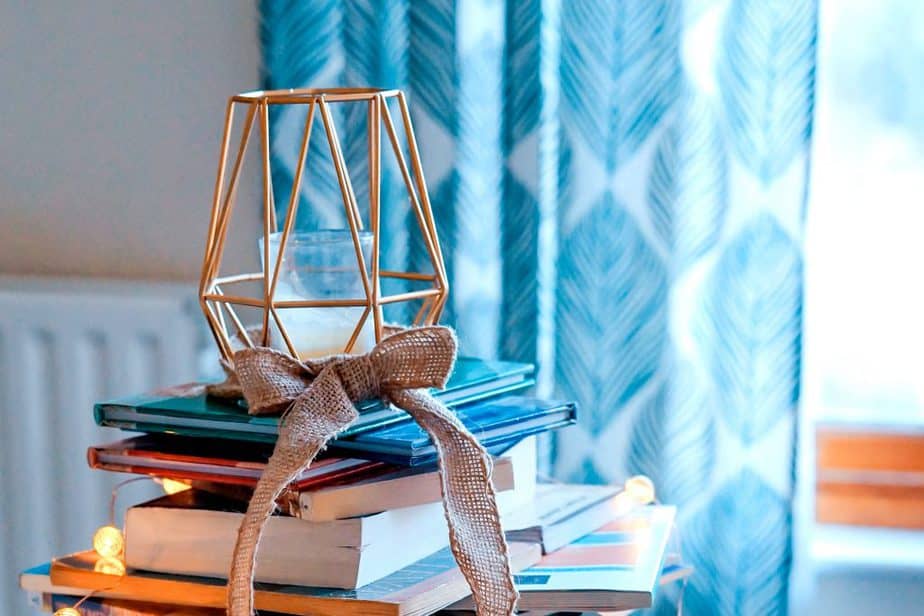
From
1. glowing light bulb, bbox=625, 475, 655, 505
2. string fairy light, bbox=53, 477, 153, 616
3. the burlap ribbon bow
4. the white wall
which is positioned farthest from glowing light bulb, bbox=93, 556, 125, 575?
the white wall

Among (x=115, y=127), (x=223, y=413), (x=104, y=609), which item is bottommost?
(x=104, y=609)

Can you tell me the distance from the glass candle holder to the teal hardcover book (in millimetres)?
51

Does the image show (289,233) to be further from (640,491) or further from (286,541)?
(640,491)

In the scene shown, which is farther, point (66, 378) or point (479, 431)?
point (66, 378)

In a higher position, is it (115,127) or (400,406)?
(115,127)

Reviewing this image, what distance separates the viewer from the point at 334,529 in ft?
1.99

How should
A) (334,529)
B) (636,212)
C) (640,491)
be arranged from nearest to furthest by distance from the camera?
(334,529) → (640,491) → (636,212)

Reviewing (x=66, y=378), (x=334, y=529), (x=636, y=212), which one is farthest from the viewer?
(x=66, y=378)

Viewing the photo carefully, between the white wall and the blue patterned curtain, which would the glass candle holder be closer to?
the blue patterned curtain

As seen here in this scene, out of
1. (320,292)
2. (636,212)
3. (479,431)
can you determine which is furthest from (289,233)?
(636,212)

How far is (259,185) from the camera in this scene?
48.4 inches

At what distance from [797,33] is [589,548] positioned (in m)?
0.54

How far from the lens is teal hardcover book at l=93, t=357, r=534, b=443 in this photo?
24.9 inches

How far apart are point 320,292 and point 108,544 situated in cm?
21
